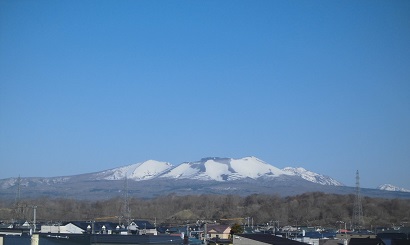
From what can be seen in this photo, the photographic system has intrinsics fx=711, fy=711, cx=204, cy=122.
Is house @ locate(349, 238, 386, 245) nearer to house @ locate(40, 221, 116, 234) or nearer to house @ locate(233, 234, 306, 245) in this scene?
house @ locate(233, 234, 306, 245)

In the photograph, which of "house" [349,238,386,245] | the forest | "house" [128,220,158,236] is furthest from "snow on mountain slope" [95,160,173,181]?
"house" [349,238,386,245]

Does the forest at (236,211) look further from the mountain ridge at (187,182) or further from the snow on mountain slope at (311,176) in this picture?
the snow on mountain slope at (311,176)

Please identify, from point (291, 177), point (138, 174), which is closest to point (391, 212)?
point (291, 177)

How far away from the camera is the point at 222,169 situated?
149625 millimetres

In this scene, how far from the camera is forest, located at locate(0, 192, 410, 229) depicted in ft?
177

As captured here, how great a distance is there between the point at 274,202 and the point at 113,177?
8298 cm

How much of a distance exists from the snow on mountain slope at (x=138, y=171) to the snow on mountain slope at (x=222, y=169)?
220 inches

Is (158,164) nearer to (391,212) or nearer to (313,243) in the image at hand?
(391,212)

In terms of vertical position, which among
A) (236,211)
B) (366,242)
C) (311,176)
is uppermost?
(311,176)

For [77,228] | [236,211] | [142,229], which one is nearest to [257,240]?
[77,228]

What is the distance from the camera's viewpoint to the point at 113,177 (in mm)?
143125

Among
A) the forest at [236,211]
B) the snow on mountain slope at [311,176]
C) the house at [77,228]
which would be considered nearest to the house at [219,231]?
the house at [77,228]

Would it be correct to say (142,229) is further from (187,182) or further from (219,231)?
(187,182)

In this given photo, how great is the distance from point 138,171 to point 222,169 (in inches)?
815
